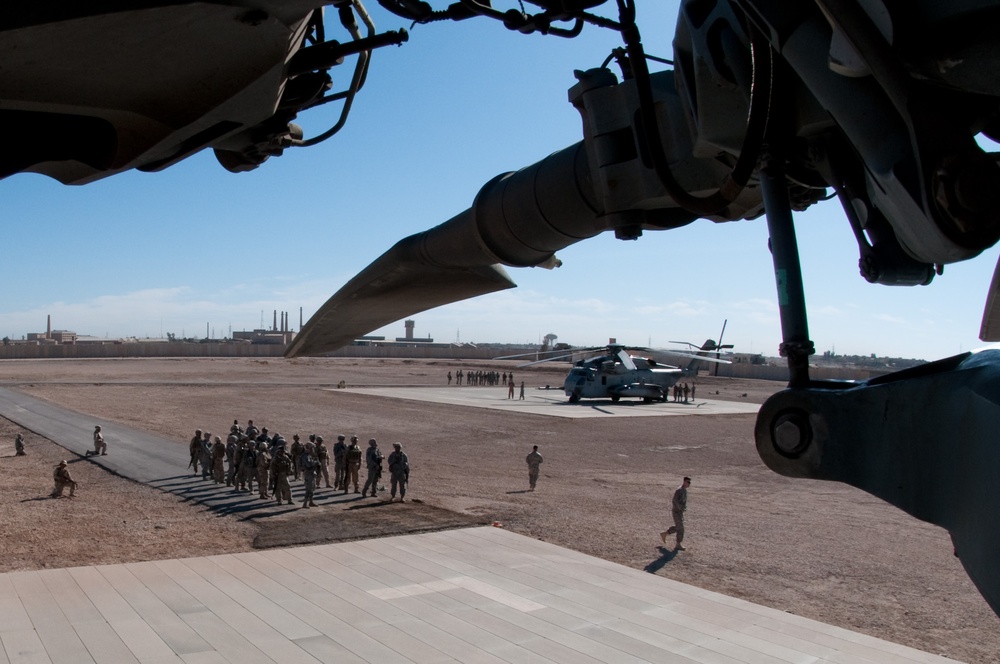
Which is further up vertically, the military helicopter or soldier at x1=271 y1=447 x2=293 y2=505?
the military helicopter

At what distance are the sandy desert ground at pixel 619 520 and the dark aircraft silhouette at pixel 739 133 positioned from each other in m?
6.60

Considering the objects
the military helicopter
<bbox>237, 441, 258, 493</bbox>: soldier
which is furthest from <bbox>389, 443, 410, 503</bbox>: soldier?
the military helicopter

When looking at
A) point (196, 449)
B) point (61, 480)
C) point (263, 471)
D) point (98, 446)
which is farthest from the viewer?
point (98, 446)

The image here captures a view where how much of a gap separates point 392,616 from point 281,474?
637 centimetres

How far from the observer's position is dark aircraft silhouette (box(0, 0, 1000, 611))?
2.06 m

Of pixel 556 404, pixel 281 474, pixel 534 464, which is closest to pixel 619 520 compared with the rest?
pixel 534 464

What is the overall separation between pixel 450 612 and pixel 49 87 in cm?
657

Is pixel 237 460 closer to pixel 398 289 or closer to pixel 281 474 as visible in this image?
pixel 281 474

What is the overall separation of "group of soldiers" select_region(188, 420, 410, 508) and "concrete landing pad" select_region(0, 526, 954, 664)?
3.50 meters

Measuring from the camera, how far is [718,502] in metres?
15.0

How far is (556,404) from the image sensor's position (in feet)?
118

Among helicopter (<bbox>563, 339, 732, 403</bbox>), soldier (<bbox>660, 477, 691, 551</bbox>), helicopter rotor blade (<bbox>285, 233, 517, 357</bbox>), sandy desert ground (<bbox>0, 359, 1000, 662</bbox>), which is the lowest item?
sandy desert ground (<bbox>0, 359, 1000, 662</bbox>)

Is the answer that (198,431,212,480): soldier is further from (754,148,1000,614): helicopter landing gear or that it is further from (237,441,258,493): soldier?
(754,148,1000,614): helicopter landing gear

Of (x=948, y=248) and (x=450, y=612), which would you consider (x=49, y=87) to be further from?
(x=450, y=612)
